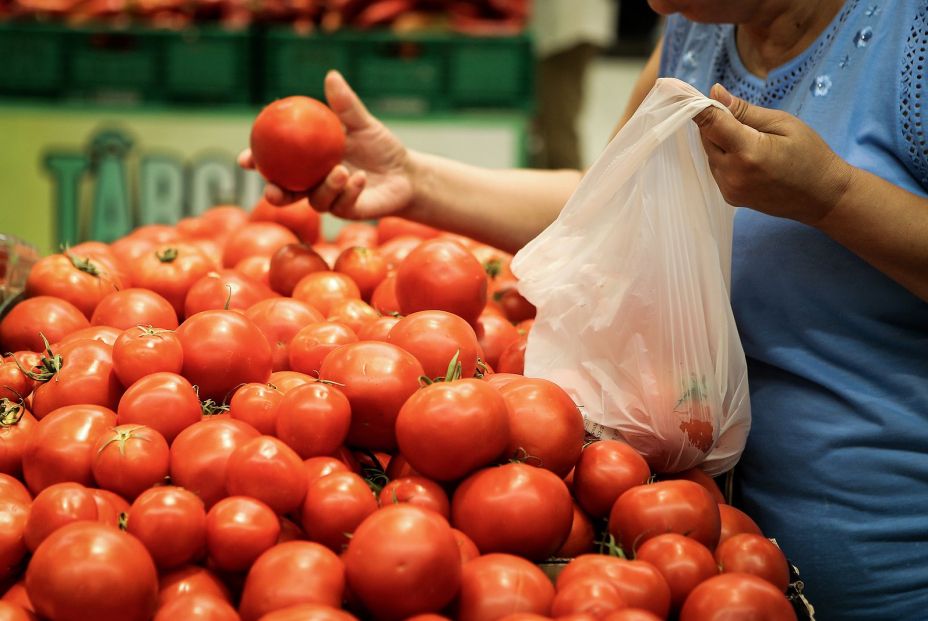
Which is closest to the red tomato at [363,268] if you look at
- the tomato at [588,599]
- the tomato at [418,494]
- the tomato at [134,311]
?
the tomato at [134,311]

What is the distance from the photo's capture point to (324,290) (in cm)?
184

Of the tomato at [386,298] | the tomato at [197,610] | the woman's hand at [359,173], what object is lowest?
the tomato at [197,610]

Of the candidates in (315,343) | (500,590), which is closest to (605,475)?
(500,590)

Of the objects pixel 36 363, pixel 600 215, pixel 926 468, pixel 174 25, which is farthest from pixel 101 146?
pixel 926 468

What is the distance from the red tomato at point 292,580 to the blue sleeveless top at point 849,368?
87cm

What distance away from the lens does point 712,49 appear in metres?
2.02

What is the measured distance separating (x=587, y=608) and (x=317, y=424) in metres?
0.43

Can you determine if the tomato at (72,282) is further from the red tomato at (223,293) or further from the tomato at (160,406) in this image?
the tomato at (160,406)

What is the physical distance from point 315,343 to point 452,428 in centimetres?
42

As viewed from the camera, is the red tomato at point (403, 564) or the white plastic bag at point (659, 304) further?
the white plastic bag at point (659, 304)

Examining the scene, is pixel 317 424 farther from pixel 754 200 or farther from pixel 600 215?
pixel 754 200

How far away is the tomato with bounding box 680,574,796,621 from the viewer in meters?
1.08

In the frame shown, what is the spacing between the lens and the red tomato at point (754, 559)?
1.22 m

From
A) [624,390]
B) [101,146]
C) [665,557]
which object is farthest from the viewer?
[101,146]
